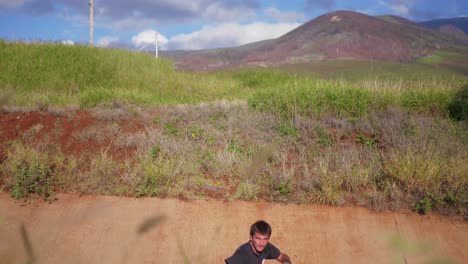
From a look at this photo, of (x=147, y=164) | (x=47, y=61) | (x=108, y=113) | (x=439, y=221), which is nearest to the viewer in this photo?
(x=439, y=221)

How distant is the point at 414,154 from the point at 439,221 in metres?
1.44

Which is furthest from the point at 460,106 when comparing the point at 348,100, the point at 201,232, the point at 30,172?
the point at 30,172

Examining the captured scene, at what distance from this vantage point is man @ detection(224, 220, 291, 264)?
3.66 m

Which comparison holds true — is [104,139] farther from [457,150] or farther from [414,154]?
[457,150]

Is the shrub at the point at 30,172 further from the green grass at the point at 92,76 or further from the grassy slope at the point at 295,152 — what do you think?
the green grass at the point at 92,76

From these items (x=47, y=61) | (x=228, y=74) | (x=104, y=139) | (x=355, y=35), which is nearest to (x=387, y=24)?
(x=355, y=35)

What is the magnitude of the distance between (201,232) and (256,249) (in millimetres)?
2102

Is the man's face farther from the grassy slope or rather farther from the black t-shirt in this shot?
the grassy slope

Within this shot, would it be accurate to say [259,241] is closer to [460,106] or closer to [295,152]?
[295,152]

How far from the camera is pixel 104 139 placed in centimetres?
804

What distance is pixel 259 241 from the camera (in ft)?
12.0

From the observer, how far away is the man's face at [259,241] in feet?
12.0

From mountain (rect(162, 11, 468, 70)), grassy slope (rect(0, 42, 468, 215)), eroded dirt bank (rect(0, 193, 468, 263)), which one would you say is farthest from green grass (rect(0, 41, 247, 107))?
mountain (rect(162, 11, 468, 70))

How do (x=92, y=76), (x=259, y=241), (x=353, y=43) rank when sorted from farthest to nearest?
(x=353, y=43), (x=92, y=76), (x=259, y=241)
